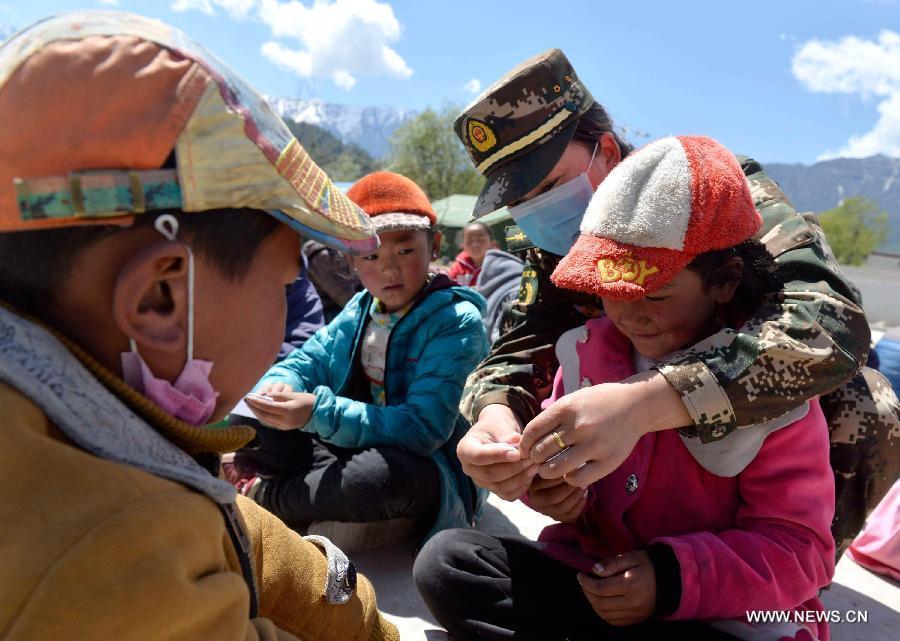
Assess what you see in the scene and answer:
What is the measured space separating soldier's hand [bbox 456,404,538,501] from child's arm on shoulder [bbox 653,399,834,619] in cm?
34

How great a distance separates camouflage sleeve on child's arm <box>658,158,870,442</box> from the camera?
1.38 m

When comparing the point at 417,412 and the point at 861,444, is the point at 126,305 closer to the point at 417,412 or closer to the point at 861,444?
the point at 417,412

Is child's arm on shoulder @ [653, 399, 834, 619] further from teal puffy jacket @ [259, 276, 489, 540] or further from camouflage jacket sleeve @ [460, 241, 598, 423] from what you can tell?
teal puffy jacket @ [259, 276, 489, 540]

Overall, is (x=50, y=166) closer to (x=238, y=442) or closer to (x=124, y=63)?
(x=124, y=63)

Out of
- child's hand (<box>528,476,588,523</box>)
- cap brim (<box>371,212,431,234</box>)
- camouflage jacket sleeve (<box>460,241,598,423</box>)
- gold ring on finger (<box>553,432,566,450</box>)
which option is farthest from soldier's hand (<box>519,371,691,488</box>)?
cap brim (<box>371,212,431,234</box>)

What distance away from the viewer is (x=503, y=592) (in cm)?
171

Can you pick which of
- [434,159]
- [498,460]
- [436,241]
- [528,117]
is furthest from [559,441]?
[434,159]

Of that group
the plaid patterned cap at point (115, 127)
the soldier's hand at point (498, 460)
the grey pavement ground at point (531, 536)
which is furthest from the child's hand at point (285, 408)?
the plaid patterned cap at point (115, 127)

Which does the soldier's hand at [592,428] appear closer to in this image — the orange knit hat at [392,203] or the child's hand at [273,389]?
the child's hand at [273,389]

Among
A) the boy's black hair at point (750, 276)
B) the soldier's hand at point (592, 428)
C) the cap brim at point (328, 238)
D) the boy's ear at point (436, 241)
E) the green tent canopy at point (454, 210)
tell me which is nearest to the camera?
the cap brim at point (328, 238)

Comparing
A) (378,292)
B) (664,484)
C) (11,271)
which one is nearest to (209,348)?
(11,271)

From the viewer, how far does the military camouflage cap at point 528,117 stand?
6.75 ft

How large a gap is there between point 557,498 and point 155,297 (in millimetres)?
1021

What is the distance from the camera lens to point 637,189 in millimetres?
1473
